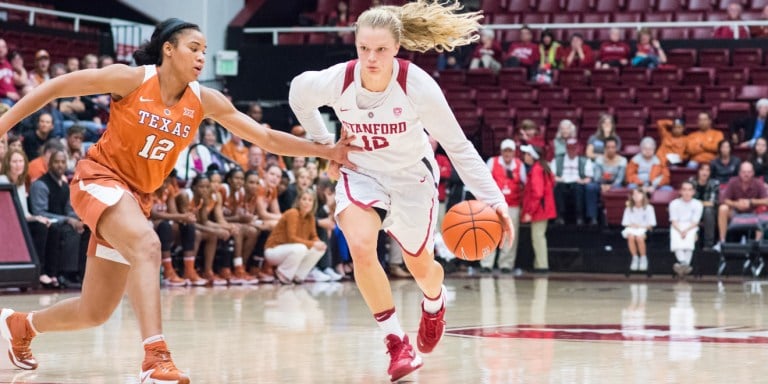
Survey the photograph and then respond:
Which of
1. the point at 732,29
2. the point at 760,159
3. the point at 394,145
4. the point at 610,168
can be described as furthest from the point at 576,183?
the point at 394,145

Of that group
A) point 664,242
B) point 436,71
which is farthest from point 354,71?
point 436,71

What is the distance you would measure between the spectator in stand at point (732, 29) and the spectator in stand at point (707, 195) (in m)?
4.32

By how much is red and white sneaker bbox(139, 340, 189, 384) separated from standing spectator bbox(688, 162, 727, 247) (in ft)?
37.9

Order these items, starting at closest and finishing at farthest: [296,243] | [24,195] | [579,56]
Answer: [24,195] < [296,243] < [579,56]

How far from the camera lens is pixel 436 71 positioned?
782 inches

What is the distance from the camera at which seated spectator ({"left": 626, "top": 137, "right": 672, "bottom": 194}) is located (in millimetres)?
16156

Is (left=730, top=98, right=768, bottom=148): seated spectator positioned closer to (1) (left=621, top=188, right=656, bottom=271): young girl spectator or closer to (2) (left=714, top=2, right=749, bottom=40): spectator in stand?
(1) (left=621, top=188, right=656, bottom=271): young girl spectator

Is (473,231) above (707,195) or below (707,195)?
above

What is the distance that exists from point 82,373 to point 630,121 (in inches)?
539

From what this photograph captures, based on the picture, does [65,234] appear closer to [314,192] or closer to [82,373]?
[314,192]

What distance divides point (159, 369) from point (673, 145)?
13133 mm

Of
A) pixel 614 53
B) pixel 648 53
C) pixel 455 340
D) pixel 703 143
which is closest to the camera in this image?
pixel 455 340

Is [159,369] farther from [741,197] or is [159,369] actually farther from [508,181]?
[741,197]

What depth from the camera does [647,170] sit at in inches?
641
